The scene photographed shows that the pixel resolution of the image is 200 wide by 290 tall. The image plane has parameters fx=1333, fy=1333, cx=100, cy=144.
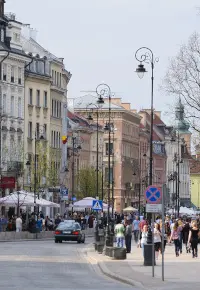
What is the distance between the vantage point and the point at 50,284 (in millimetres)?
32375

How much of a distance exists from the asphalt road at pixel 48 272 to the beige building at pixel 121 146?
374ft

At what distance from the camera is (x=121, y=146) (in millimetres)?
180625

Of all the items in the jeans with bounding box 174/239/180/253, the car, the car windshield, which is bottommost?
the jeans with bounding box 174/239/180/253

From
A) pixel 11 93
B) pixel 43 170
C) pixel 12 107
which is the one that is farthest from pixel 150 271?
pixel 12 107

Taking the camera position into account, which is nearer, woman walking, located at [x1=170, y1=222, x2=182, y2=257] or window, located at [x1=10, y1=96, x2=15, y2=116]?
woman walking, located at [x1=170, y1=222, x2=182, y2=257]

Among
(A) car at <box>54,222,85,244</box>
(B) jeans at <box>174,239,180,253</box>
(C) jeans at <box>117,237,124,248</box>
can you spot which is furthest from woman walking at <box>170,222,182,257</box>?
(A) car at <box>54,222,85,244</box>

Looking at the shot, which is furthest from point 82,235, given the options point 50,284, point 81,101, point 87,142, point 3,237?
point 81,101

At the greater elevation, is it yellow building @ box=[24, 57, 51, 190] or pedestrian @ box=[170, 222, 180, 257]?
yellow building @ box=[24, 57, 51, 190]

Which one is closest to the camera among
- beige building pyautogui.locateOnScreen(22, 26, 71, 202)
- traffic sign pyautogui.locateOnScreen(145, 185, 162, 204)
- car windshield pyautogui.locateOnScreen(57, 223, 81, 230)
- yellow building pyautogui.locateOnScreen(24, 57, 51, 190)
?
traffic sign pyautogui.locateOnScreen(145, 185, 162, 204)

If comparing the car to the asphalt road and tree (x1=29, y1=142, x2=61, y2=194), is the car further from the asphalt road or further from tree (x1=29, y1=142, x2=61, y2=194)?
tree (x1=29, y1=142, x2=61, y2=194)

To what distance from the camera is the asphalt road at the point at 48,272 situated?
32.0 meters

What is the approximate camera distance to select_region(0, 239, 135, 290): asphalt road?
3200cm

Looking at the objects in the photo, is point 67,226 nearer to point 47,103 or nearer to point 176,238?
point 176,238

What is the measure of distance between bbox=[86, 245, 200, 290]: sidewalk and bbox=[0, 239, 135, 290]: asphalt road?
0.44 m
